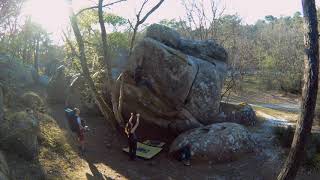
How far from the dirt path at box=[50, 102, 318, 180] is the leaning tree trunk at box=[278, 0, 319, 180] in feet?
13.6

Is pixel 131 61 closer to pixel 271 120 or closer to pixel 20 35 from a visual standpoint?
pixel 271 120

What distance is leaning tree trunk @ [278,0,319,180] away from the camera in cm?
880

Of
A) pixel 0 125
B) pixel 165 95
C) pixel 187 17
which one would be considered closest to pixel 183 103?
pixel 165 95

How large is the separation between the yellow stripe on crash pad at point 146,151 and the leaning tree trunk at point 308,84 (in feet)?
20.3

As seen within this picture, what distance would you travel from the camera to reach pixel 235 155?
1418 centimetres

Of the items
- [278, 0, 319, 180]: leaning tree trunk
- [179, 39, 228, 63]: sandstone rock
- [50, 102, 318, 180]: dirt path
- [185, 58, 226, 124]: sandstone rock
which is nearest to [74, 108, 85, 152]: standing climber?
[50, 102, 318, 180]: dirt path

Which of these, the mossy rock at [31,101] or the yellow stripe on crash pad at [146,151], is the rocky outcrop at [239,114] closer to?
the yellow stripe on crash pad at [146,151]

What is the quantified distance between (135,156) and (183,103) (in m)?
3.31

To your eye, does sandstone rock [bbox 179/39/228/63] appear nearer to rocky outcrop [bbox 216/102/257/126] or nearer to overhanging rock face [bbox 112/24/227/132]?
overhanging rock face [bbox 112/24/227/132]

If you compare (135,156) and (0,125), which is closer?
(0,125)

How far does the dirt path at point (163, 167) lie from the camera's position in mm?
12555

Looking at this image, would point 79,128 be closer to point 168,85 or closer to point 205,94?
point 168,85

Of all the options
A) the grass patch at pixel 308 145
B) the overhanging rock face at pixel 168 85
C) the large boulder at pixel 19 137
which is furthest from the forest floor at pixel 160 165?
the overhanging rock face at pixel 168 85

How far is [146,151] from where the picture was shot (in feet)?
47.6
